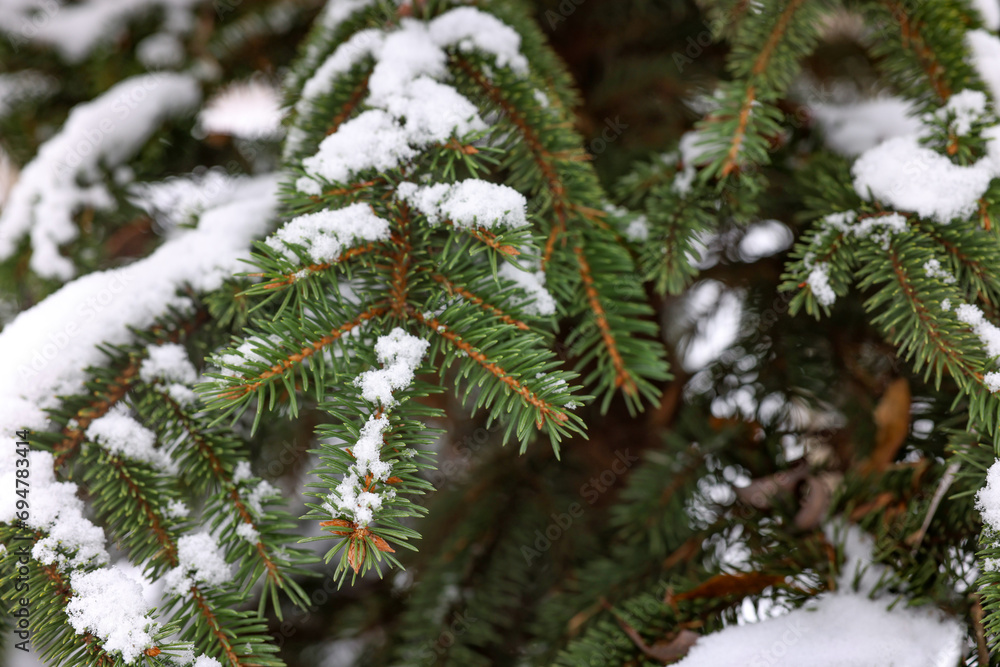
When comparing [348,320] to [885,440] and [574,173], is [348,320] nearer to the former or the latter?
[574,173]

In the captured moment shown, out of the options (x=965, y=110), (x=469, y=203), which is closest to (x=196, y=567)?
(x=469, y=203)

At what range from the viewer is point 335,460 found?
0.54m

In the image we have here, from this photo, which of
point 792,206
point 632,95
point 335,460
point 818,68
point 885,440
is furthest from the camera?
point 818,68

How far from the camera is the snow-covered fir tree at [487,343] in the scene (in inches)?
23.7

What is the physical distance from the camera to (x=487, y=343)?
60cm

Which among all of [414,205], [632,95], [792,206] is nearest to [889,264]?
[792,206]

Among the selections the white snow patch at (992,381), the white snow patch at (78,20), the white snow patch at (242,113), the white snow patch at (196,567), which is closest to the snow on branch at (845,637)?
the white snow patch at (992,381)

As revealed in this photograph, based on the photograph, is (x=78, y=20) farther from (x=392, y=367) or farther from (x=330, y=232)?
(x=392, y=367)

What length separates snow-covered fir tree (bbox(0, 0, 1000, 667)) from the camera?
0.60 metres

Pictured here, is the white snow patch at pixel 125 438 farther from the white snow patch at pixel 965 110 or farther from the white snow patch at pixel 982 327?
the white snow patch at pixel 965 110

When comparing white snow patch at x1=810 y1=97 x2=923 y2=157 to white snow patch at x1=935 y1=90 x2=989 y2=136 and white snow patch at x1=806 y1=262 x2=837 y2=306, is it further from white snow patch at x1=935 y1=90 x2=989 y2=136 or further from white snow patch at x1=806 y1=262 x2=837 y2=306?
white snow patch at x1=806 y1=262 x2=837 y2=306

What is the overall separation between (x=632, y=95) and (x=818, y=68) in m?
0.47

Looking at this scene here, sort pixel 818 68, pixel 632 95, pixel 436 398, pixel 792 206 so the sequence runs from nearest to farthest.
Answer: pixel 792 206 → pixel 632 95 → pixel 818 68 → pixel 436 398

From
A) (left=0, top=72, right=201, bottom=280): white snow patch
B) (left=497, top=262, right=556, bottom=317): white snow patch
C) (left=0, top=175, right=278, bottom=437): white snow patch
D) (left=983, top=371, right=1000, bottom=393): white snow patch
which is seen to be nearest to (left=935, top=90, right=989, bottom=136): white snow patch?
(left=983, top=371, right=1000, bottom=393): white snow patch
